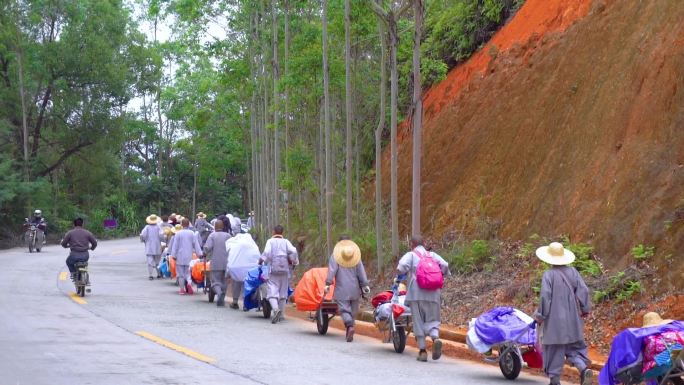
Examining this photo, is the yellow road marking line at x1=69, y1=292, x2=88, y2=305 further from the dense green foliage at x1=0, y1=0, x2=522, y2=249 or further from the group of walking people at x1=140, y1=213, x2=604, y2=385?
the dense green foliage at x1=0, y1=0, x2=522, y2=249

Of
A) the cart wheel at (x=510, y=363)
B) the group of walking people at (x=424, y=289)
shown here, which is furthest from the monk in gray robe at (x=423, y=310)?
the cart wheel at (x=510, y=363)

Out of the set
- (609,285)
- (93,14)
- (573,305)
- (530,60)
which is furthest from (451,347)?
(93,14)

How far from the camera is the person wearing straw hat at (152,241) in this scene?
3042 centimetres

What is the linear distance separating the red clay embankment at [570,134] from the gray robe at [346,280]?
4067 mm

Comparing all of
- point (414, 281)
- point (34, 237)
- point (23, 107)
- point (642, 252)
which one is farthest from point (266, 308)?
point (23, 107)

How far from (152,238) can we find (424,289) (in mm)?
17120

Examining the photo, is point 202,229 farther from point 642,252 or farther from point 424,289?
point 642,252

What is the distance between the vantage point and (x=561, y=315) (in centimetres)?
1195

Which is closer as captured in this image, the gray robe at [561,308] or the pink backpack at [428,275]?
the gray robe at [561,308]

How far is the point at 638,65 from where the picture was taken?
1994 cm

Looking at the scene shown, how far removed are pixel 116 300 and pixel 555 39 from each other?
12.3m

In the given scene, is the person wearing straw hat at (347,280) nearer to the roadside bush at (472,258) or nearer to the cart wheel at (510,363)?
the roadside bush at (472,258)

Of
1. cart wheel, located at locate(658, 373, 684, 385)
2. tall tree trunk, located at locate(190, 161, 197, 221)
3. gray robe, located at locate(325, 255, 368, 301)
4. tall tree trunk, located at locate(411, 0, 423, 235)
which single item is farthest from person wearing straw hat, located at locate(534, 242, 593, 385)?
tall tree trunk, located at locate(190, 161, 197, 221)

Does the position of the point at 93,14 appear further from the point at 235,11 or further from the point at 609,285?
the point at 609,285
